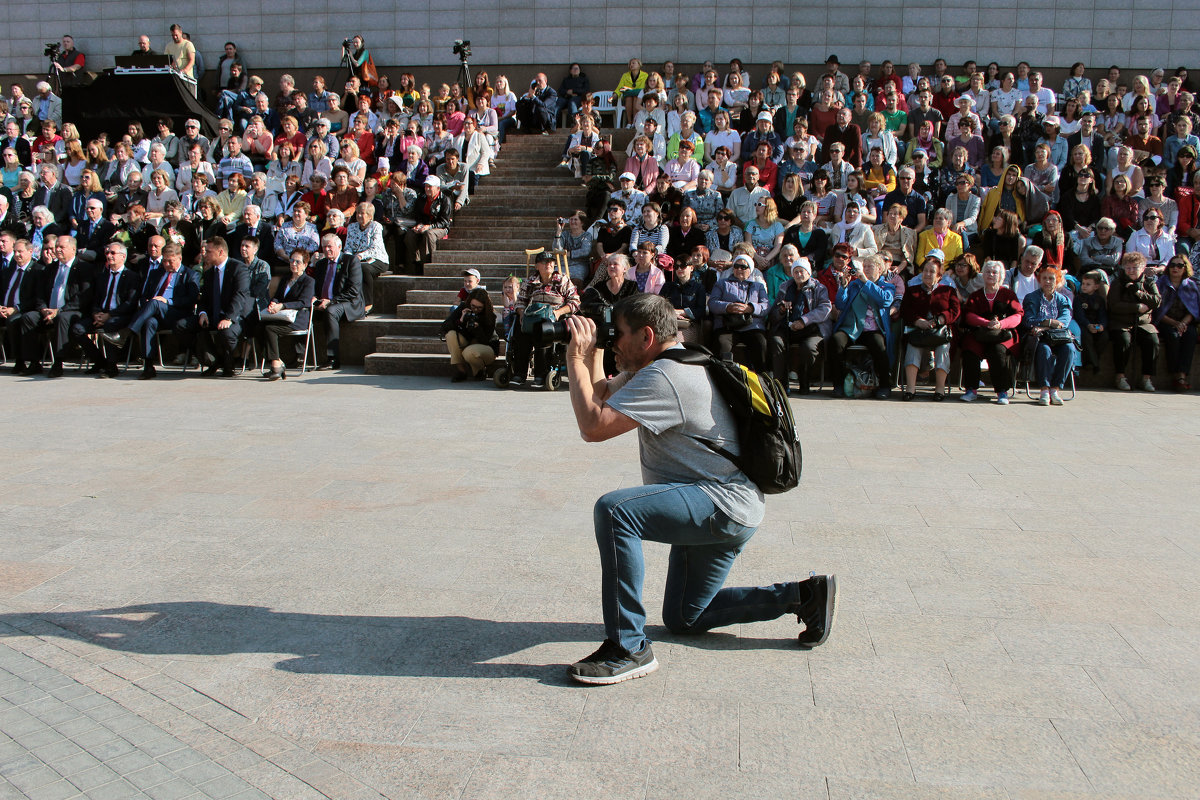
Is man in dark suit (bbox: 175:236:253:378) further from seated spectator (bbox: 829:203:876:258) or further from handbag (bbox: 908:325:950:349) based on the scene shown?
handbag (bbox: 908:325:950:349)

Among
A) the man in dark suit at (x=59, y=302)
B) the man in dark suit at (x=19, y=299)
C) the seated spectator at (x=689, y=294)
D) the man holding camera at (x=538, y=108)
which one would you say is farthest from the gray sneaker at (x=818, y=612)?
the man holding camera at (x=538, y=108)

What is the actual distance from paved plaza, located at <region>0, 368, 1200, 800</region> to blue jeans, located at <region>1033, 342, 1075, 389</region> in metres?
2.77

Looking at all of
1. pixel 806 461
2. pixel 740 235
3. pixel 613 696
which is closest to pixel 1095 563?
pixel 806 461

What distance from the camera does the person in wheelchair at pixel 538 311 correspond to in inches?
399

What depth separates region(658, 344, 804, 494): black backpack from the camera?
3.44 metres

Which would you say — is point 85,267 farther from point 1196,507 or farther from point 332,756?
point 1196,507

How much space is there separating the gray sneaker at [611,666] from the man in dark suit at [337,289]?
343 inches

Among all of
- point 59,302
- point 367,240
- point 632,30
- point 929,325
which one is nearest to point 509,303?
point 367,240

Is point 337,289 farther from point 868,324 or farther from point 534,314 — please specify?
point 868,324

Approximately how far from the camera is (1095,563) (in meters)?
4.70

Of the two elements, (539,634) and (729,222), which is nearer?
(539,634)

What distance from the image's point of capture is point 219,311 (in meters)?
11.0

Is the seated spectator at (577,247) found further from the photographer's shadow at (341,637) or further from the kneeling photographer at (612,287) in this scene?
the photographer's shadow at (341,637)

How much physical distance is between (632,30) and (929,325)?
423 inches
